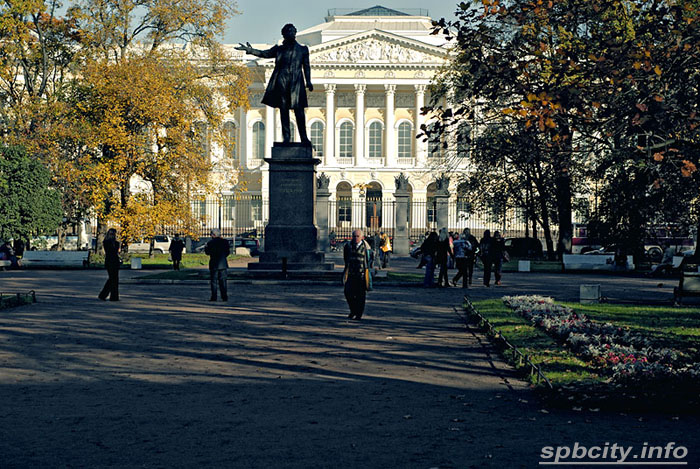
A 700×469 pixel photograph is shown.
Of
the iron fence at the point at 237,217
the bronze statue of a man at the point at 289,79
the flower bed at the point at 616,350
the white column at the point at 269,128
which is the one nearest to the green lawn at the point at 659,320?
the flower bed at the point at 616,350

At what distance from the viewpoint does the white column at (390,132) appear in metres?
82.4

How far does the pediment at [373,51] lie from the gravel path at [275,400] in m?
68.4

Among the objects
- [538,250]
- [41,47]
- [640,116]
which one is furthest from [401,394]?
[538,250]

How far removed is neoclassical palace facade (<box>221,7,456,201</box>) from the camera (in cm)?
8125

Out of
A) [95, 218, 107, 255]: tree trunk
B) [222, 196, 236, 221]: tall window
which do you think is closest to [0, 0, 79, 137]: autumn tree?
[95, 218, 107, 255]: tree trunk

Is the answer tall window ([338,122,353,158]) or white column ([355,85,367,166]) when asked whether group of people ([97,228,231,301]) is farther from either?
tall window ([338,122,353,158])

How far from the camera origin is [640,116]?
36.1 ft

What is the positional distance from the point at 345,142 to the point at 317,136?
2545 mm

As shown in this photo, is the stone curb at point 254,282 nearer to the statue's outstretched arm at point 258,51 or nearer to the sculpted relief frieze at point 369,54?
the statue's outstretched arm at point 258,51

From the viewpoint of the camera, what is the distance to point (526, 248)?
4512cm

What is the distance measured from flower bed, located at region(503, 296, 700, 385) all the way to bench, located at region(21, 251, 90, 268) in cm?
2345

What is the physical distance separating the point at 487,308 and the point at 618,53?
5991mm

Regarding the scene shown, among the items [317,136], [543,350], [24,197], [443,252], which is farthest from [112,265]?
[317,136]

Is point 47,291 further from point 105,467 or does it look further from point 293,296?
point 105,467
